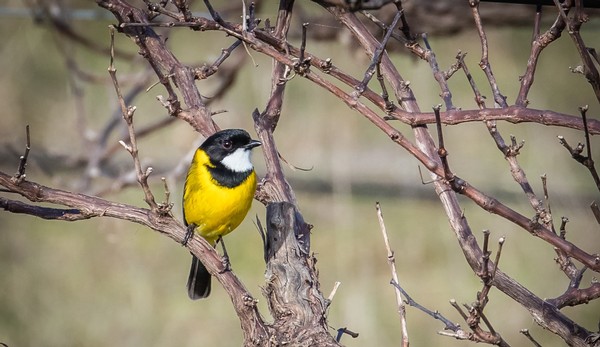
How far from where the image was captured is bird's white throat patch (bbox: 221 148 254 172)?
13.4 ft

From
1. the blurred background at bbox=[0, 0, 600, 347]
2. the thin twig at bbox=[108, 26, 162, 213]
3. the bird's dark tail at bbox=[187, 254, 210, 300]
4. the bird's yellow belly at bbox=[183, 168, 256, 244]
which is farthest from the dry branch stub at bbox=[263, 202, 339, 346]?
the blurred background at bbox=[0, 0, 600, 347]

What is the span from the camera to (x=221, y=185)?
13.6ft

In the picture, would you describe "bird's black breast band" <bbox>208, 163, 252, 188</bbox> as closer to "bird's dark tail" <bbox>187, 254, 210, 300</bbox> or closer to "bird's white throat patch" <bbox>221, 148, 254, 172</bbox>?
"bird's white throat patch" <bbox>221, 148, 254, 172</bbox>

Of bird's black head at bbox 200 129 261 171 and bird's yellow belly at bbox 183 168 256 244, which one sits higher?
Answer: bird's black head at bbox 200 129 261 171

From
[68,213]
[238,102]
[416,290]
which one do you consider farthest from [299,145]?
[68,213]

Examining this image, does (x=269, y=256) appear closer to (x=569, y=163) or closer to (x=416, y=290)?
(x=416, y=290)

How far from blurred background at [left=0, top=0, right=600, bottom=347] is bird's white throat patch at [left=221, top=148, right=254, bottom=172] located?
113 inches

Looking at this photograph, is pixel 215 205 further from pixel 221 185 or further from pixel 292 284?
pixel 292 284

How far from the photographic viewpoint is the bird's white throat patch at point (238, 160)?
410 cm

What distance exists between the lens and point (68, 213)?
2773mm

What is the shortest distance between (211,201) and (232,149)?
26 cm

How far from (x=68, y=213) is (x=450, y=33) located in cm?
402

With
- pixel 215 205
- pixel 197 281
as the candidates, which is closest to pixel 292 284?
pixel 215 205

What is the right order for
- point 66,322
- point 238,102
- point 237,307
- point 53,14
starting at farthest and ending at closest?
1. point 238,102
2. point 66,322
3. point 53,14
4. point 237,307
